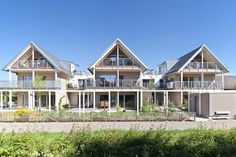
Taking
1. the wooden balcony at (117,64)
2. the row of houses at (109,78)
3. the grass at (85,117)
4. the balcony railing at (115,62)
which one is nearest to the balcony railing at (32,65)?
the row of houses at (109,78)

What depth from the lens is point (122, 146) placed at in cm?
659

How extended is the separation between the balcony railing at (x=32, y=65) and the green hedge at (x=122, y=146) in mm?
26397

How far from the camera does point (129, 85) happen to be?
107ft

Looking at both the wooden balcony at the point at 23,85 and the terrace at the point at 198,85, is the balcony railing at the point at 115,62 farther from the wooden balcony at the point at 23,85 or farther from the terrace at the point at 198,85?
the wooden balcony at the point at 23,85

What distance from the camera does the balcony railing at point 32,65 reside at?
104 ft

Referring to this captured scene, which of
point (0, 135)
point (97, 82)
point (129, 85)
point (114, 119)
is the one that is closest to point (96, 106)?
point (97, 82)

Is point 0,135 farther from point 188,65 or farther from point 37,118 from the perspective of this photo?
point 188,65

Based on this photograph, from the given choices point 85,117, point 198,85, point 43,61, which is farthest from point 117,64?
point 85,117

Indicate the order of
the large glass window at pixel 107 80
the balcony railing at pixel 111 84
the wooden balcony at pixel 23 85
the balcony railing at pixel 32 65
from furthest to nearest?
1. the large glass window at pixel 107 80
2. the balcony railing at pixel 111 84
3. the balcony railing at pixel 32 65
4. the wooden balcony at pixel 23 85

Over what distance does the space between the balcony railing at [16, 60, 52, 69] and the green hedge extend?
26.4 meters

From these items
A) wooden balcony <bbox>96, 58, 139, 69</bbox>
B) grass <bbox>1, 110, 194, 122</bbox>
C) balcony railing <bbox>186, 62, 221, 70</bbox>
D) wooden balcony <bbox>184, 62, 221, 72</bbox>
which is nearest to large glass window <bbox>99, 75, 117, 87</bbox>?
wooden balcony <bbox>96, 58, 139, 69</bbox>

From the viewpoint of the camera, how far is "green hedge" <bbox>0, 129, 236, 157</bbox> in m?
6.14

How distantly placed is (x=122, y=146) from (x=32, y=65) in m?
28.1

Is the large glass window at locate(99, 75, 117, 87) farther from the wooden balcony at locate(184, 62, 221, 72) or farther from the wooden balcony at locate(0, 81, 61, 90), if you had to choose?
the wooden balcony at locate(184, 62, 221, 72)
